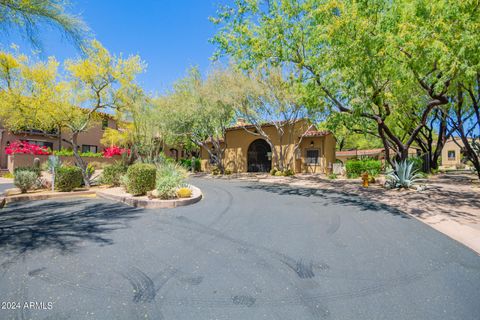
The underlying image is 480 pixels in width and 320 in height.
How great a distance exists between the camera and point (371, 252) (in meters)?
4.39

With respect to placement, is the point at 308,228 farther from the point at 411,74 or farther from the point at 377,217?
the point at 411,74

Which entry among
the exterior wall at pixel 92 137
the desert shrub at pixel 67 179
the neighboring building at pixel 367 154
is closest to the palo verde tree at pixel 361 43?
the desert shrub at pixel 67 179

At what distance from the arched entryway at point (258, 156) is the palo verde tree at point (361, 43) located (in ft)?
48.1

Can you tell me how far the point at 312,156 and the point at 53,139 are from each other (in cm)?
2836

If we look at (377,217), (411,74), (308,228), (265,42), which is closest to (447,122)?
(411,74)

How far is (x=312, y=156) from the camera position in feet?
83.0

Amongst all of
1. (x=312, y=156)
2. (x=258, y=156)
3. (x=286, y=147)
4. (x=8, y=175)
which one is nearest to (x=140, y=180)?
(x=8, y=175)

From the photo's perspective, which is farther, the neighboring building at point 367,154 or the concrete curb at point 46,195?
the neighboring building at point 367,154

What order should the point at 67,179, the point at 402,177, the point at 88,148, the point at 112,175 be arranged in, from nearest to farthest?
the point at 67,179 < the point at 402,177 < the point at 112,175 < the point at 88,148

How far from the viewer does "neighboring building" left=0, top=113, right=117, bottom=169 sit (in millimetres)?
22797

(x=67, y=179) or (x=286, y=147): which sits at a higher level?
(x=286, y=147)

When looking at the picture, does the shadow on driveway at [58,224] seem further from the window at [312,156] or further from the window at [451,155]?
the window at [451,155]

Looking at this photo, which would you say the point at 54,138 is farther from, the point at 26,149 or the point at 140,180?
the point at 140,180

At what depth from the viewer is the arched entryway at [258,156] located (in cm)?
2845
